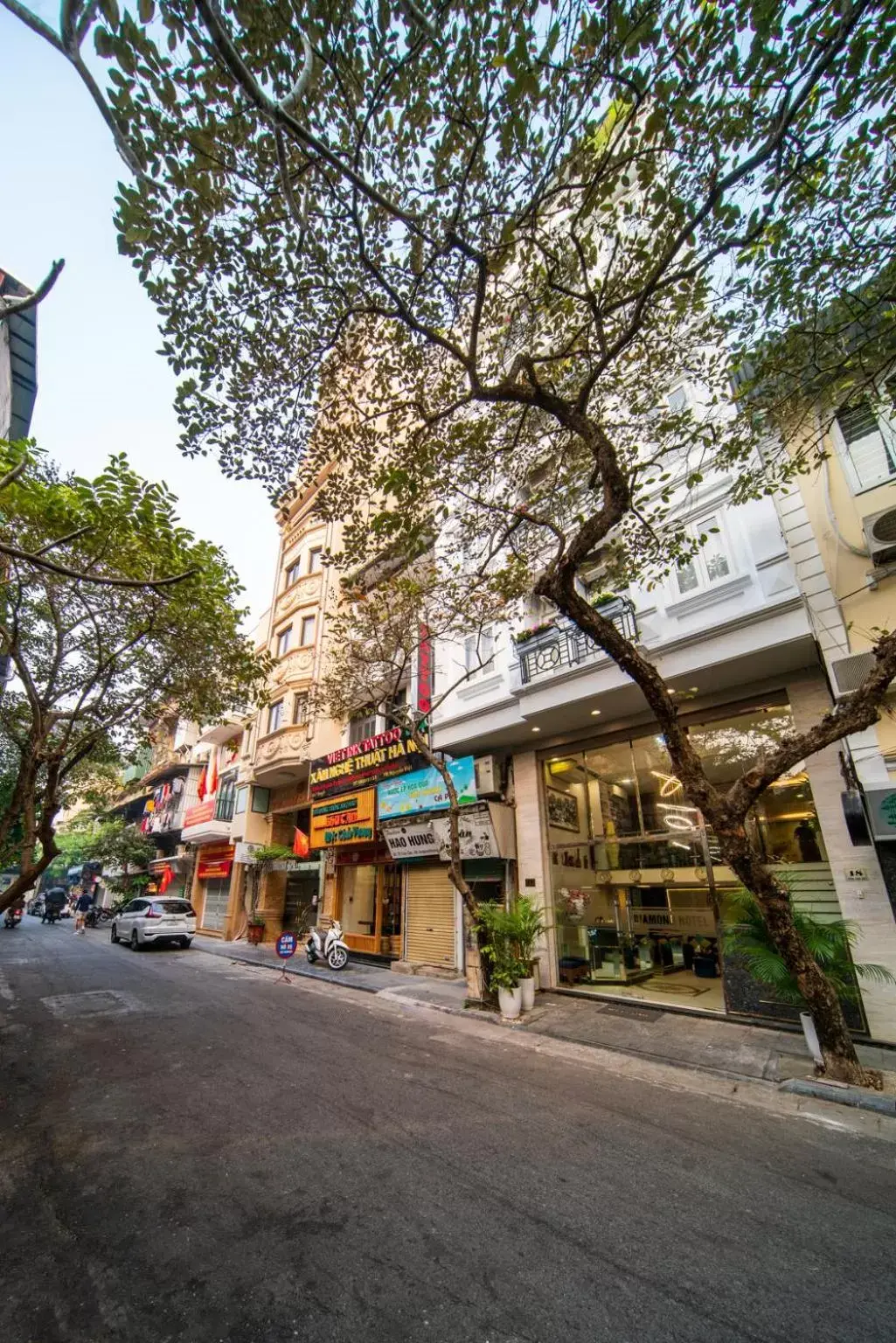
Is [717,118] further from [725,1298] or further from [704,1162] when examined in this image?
[704,1162]

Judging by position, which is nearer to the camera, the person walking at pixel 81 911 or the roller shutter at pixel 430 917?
the roller shutter at pixel 430 917

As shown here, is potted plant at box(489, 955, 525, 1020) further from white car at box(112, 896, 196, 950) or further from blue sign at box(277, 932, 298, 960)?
white car at box(112, 896, 196, 950)

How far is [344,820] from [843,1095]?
12920mm

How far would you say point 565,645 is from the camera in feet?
33.4

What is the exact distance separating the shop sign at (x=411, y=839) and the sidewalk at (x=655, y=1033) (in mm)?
2932

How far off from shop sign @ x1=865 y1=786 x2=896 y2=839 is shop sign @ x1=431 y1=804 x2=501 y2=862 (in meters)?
6.64

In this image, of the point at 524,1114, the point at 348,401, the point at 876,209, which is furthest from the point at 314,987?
the point at 876,209

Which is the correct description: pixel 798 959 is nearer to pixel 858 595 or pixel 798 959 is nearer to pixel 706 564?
pixel 858 595

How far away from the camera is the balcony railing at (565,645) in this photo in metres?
9.61

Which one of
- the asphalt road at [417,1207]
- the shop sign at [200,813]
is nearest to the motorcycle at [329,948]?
the asphalt road at [417,1207]

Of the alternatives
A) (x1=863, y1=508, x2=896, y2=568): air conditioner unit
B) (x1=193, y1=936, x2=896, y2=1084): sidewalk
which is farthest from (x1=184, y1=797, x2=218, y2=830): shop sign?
(x1=863, y1=508, x2=896, y2=568): air conditioner unit

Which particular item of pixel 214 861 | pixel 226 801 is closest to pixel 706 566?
pixel 226 801

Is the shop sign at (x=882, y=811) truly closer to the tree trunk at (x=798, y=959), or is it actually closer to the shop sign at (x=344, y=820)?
the tree trunk at (x=798, y=959)

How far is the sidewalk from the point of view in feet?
20.6
